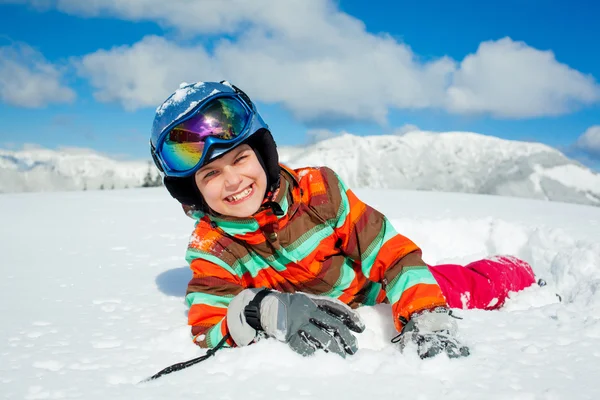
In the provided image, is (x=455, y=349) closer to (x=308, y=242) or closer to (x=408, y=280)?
(x=408, y=280)

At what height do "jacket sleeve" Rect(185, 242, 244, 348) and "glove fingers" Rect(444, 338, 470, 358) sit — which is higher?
"jacket sleeve" Rect(185, 242, 244, 348)

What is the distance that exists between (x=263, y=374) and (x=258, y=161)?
92cm

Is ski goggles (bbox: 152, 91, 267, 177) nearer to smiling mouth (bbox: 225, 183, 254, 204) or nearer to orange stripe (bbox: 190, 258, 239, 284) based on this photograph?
smiling mouth (bbox: 225, 183, 254, 204)

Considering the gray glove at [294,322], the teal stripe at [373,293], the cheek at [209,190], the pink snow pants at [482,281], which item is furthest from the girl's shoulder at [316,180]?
the pink snow pants at [482,281]

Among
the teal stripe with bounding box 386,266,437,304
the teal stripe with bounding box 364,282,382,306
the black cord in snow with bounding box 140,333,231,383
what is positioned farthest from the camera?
the teal stripe with bounding box 364,282,382,306

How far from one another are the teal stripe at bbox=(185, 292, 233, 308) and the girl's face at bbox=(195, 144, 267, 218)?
41cm

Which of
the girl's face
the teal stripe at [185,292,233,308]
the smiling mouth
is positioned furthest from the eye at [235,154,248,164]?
the teal stripe at [185,292,233,308]

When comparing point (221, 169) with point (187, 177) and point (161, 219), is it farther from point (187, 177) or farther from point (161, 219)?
point (161, 219)

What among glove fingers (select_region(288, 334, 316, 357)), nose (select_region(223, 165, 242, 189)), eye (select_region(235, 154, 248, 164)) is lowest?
glove fingers (select_region(288, 334, 316, 357))

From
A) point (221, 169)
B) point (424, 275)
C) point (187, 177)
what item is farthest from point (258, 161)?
point (424, 275)

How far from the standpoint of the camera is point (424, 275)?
192 centimetres

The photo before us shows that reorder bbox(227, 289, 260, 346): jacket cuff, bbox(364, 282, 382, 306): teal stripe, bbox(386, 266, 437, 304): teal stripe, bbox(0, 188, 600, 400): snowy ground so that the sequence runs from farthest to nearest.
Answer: bbox(364, 282, 382, 306): teal stripe, bbox(386, 266, 437, 304): teal stripe, bbox(227, 289, 260, 346): jacket cuff, bbox(0, 188, 600, 400): snowy ground

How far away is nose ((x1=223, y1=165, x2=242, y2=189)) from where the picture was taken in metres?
1.92

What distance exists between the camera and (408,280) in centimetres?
192
